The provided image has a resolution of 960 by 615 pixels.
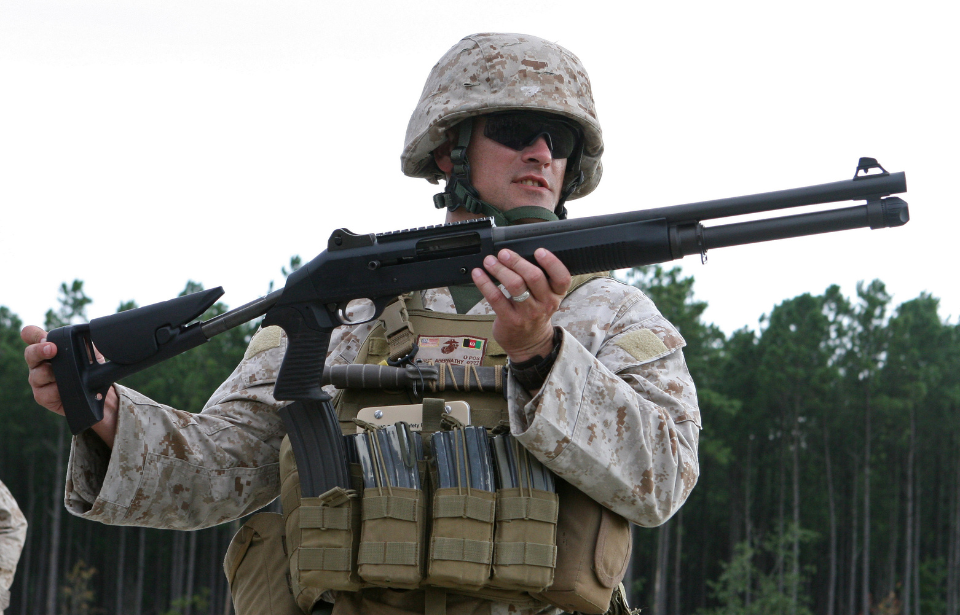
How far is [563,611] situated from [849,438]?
177 ft

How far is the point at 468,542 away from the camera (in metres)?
3.16

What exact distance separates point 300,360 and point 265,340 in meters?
0.59

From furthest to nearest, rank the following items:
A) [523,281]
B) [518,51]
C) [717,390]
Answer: [717,390] < [518,51] < [523,281]

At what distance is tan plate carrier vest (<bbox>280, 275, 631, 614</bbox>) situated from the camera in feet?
10.3

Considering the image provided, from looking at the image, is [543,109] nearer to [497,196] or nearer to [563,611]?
[497,196]

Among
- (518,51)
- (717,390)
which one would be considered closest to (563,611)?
(518,51)

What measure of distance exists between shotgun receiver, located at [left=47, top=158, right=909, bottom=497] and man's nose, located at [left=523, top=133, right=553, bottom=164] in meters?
0.85

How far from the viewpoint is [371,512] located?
3.30m

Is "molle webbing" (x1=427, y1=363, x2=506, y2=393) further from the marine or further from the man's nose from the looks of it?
the man's nose

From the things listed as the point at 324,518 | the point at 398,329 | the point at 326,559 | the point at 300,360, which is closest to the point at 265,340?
the point at 300,360

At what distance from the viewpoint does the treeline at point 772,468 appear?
155ft

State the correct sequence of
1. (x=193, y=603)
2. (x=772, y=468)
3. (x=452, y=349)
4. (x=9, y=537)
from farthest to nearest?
(x=772, y=468) → (x=193, y=603) → (x=9, y=537) → (x=452, y=349)

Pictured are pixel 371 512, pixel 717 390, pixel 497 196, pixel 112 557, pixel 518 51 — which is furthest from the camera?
pixel 112 557

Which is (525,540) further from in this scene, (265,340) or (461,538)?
(265,340)
